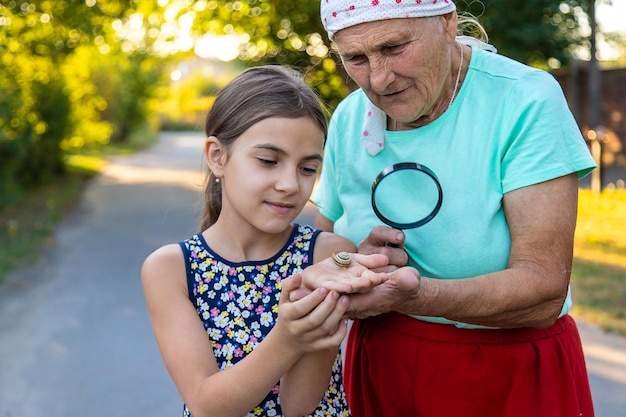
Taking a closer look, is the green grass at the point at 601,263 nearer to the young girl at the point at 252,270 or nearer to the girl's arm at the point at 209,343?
the young girl at the point at 252,270

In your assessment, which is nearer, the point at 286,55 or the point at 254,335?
the point at 254,335

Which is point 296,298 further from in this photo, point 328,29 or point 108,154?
point 108,154

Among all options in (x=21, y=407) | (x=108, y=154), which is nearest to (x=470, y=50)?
(x=21, y=407)

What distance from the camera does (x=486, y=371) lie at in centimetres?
206

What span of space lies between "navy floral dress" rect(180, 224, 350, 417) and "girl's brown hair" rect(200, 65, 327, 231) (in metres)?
0.34

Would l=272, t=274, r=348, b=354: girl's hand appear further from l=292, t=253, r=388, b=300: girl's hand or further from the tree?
the tree

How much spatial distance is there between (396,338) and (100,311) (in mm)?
5014

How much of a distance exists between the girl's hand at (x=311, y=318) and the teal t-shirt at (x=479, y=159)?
43cm

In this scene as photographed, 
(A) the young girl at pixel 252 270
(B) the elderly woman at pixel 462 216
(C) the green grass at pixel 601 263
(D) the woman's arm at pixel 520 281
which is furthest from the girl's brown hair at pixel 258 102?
(C) the green grass at pixel 601 263

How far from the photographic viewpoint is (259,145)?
80.3 inches

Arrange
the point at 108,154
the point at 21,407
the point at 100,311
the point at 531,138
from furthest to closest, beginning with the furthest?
the point at 108,154 → the point at 100,311 → the point at 21,407 → the point at 531,138

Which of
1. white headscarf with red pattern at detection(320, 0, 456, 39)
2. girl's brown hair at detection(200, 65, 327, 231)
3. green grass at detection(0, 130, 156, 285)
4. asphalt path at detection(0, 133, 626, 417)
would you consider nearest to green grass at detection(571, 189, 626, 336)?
asphalt path at detection(0, 133, 626, 417)

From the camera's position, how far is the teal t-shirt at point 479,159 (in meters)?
1.90

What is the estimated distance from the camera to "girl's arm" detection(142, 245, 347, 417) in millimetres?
1698
